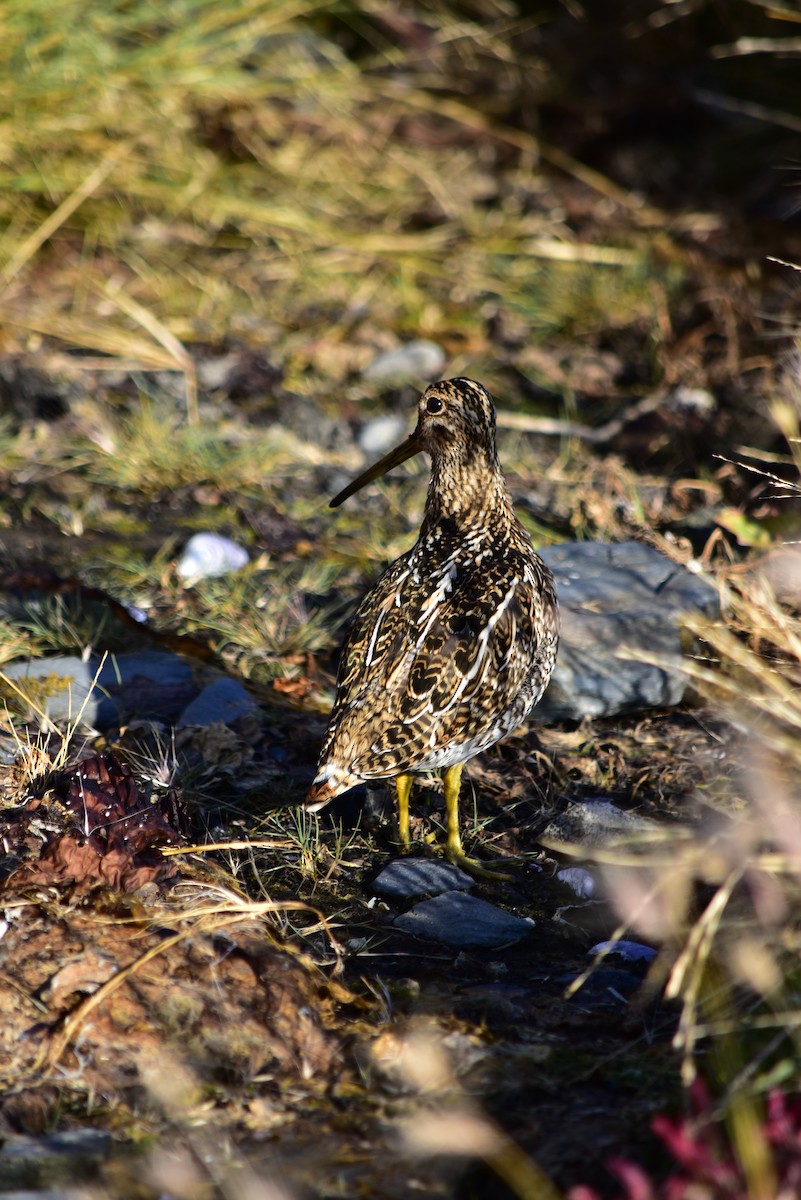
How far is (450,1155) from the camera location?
2.77m

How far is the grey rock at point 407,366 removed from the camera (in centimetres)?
740

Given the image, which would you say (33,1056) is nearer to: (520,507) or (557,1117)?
(557,1117)

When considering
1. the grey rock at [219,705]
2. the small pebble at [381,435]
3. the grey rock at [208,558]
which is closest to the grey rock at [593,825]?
the grey rock at [219,705]

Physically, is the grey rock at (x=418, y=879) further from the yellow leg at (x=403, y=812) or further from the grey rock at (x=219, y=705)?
the grey rock at (x=219, y=705)

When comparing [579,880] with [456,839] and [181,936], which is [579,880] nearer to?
[456,839]

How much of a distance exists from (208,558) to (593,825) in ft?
7.39

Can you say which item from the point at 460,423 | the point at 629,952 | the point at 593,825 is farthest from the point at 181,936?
the point at 460,423

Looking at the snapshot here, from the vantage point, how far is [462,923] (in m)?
3.62

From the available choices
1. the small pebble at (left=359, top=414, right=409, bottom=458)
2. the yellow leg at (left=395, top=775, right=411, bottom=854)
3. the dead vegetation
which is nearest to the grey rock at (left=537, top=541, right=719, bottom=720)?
the dead vegetation

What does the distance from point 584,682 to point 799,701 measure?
178 centimetres

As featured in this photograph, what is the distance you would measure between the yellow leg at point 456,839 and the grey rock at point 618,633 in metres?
0.68

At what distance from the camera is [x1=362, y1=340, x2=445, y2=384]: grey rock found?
7.40 meters

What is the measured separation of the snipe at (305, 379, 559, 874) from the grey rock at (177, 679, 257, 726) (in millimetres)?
588

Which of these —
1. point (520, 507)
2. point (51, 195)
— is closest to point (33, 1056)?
point (520, 507)
